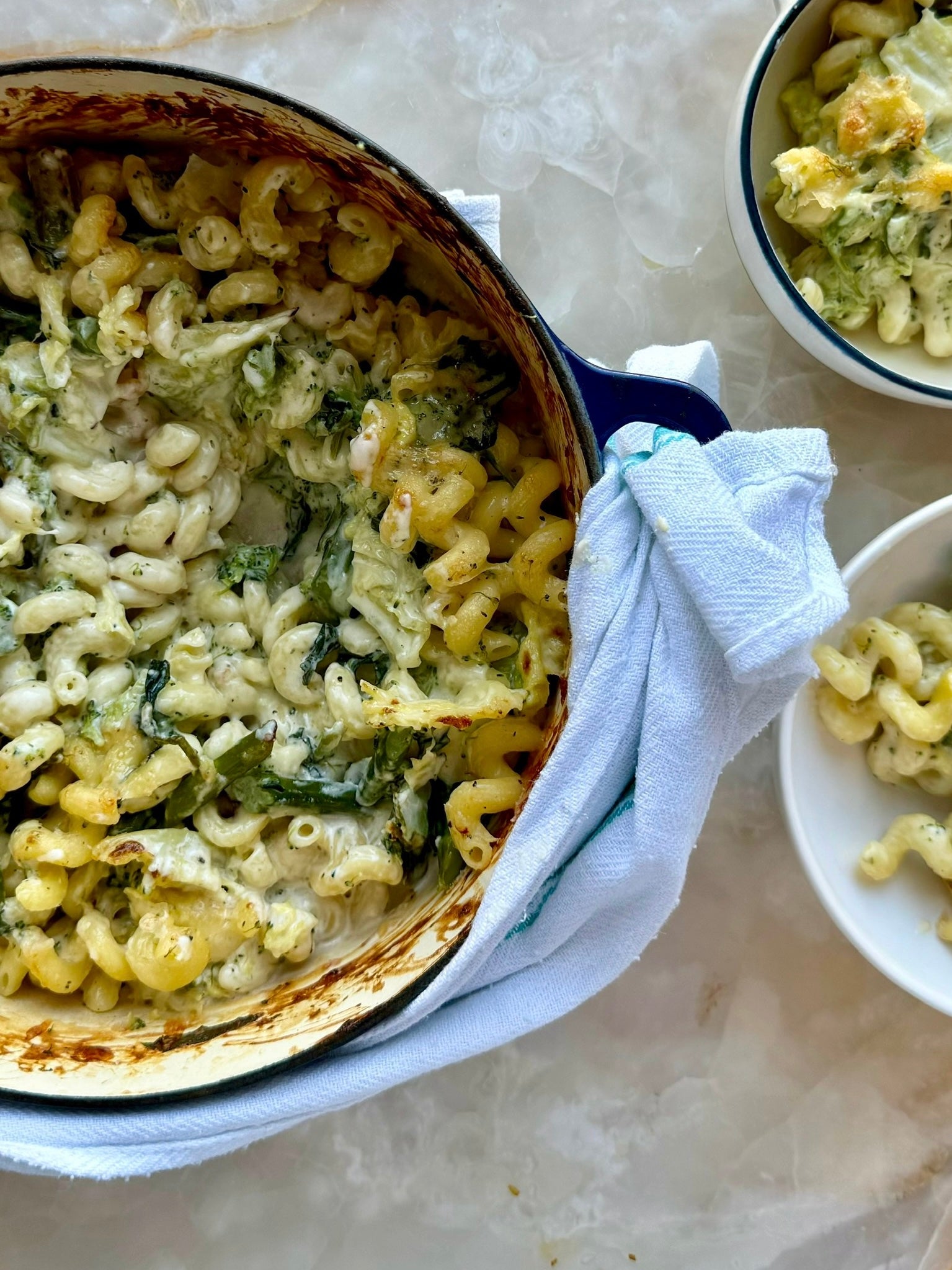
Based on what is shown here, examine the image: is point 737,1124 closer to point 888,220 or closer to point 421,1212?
point 421,1212

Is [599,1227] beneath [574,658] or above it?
beneath

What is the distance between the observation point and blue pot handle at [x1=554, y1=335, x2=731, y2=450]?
0.89 metres

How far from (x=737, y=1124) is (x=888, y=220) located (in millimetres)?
962

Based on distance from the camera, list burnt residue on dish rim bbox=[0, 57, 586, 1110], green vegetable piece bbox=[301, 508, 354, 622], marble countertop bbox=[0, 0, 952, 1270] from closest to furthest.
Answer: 1. burnt residue on dish rim bbox=[0, 57, 586, 1110]
2. green vegetable piece bbox=[301, 508, 354, 622]
3. marble countertop bbox=[0, 0, 952, 1270]

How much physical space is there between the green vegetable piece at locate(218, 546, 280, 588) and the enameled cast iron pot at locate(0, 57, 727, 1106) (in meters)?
0.29

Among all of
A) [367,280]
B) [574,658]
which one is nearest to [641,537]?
[574,658]

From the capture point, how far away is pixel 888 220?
1.02 meters

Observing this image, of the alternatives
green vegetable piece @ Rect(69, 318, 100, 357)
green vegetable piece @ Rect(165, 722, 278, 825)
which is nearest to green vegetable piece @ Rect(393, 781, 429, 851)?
green vegetable piece @ Rect(165, 722, 278, 825)

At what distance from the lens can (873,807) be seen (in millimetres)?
1140

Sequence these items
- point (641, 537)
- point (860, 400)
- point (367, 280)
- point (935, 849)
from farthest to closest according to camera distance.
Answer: point (860, 400)
point (935, 849)
point (367, 280)
point (641, 537)

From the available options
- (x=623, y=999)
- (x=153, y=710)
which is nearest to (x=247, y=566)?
(x=153, y=710)

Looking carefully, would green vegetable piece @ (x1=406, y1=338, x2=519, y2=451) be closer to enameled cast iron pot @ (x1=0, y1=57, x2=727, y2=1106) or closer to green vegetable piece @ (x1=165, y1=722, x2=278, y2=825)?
enameled cast iron pot @ (x1=0, y1=57, x2=727, y2=1106)

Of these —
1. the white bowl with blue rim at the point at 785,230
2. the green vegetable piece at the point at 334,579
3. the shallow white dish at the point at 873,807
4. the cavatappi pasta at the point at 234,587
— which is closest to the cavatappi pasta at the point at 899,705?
the shallow white dish at the point at 873,807

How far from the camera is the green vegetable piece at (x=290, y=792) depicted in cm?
96
